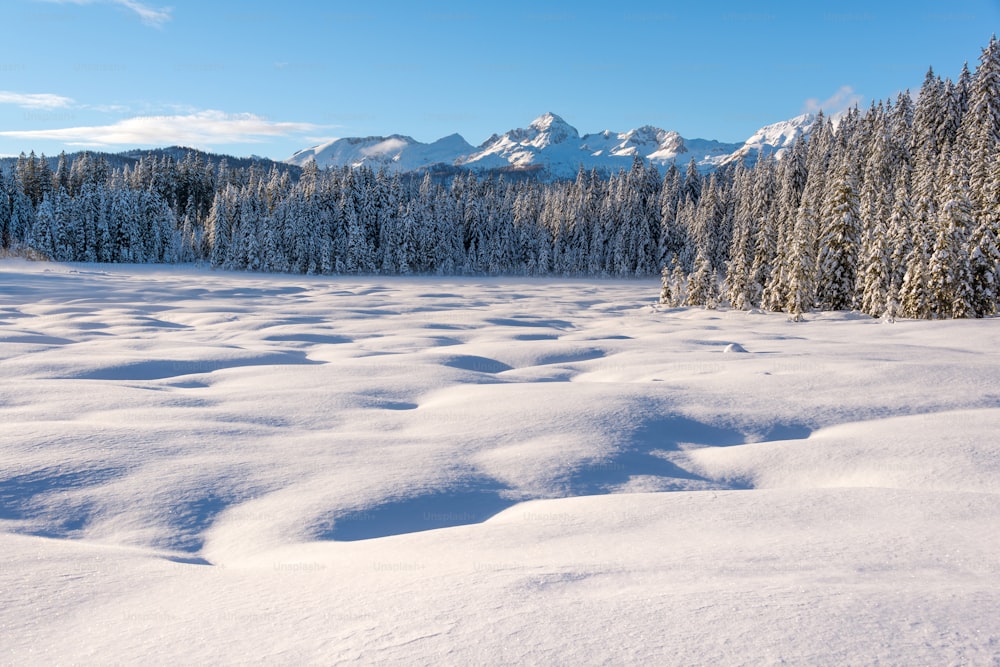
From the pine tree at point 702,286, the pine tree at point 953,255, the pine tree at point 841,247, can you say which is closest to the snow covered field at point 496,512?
the pine tree at point 953,255

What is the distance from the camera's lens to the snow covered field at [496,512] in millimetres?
1809

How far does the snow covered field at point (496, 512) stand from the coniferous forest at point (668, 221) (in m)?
17.6

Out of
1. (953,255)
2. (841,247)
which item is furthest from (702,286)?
(953,255)

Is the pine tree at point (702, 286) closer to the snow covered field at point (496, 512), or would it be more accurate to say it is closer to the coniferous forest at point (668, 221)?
the coniferous forest at point (668, 221)

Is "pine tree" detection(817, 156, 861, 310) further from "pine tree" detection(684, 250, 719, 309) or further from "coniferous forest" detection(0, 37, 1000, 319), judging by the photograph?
"pine tree" detection(684, 250, 719, 309)

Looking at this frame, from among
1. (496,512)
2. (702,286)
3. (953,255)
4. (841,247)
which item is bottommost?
(496,512)

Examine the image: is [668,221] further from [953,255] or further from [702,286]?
[953,255]

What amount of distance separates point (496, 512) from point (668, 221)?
76.6m

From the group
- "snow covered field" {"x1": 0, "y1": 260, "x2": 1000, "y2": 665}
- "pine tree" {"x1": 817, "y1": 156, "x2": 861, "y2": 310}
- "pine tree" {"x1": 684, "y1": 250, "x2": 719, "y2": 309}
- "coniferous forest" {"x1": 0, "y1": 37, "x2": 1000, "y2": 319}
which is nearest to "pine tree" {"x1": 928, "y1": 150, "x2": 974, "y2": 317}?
"coniferous forest" {"x1": 0, "y1": 37, "x2": 1000, "y2": 319}

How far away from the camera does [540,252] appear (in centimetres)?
7506

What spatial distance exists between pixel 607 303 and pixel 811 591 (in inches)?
1221

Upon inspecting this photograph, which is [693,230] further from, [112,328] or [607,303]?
[112,328]

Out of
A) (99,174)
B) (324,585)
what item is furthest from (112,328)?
(99,174)

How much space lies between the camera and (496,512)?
151 inches
